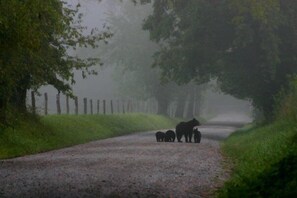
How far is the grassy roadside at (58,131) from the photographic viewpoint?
68.3 ft

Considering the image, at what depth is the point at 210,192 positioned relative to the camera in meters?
11.1

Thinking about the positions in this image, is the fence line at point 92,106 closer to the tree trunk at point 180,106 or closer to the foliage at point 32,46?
the foliage at point 32,46

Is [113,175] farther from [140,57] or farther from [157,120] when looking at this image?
[140,57]

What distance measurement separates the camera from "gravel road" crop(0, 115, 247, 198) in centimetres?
1095

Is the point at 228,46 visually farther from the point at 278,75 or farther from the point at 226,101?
the point at 226,101

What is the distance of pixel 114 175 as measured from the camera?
13133mm

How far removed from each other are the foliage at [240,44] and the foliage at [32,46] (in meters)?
8.13

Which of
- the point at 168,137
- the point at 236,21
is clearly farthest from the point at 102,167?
the point at 236,21

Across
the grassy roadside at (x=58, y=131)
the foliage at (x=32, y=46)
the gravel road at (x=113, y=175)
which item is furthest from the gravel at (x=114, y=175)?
the foliage at (x=32, y=46)

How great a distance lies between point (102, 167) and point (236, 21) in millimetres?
17235

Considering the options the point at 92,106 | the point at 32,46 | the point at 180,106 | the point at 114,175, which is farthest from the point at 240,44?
the point at 180,106

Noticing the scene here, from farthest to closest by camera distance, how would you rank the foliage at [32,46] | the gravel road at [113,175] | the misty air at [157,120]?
the foliage at [32,46]
the misty air at [157,120]
the gravel road at [113,175]

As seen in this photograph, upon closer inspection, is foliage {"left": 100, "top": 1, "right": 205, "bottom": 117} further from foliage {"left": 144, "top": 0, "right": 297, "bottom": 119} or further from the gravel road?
the gravel road

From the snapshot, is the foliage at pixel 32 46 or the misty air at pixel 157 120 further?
the foliage at pixel 32 46
